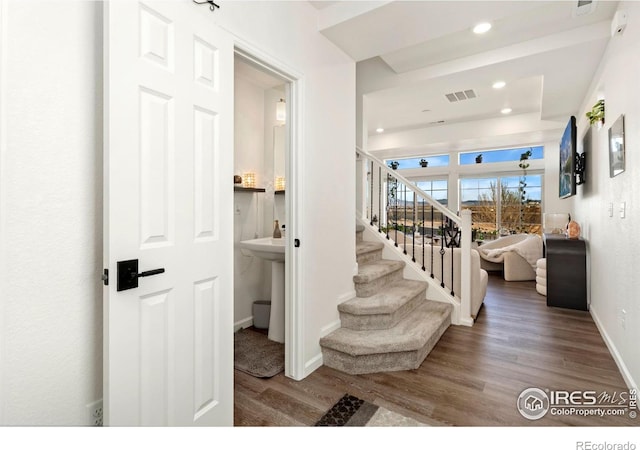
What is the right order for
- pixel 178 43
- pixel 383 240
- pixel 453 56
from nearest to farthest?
pixel 178 43 < pixel 453 56 < pixel 383 240

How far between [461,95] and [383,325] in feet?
12.8

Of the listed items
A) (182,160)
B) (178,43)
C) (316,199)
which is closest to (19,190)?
(182,160)

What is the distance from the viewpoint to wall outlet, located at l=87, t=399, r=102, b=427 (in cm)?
129

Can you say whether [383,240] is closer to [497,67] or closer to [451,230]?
[451,230]

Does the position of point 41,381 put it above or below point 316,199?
below

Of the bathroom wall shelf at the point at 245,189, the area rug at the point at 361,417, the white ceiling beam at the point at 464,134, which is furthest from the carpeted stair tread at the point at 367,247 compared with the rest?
the white ceiling beam at the point at 464,134

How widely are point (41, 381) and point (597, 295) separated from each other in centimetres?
442

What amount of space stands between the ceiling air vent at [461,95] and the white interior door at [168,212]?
4.13 metres

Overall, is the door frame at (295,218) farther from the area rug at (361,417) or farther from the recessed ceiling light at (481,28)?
the recessed ceiling light at (481,28)

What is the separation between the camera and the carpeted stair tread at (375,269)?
302 centimetres

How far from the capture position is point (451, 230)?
373 cm

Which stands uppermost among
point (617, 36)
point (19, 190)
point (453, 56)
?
point (453, 56)

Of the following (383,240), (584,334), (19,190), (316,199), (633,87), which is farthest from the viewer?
(383,240)

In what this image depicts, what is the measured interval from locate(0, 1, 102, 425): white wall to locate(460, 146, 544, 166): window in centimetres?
765
